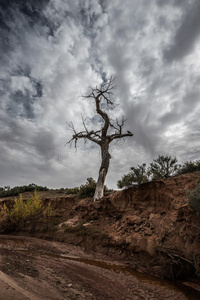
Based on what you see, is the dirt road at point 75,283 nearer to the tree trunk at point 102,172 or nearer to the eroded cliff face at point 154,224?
the eroded cliff face at point 154,224

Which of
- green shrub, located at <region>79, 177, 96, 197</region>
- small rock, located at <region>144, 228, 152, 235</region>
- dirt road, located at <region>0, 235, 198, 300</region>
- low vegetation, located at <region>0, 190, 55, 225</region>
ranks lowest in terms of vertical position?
dirt road, located at <region>0, 235, 198, 300</region>

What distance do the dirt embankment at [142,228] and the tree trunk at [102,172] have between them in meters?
A: 0.94

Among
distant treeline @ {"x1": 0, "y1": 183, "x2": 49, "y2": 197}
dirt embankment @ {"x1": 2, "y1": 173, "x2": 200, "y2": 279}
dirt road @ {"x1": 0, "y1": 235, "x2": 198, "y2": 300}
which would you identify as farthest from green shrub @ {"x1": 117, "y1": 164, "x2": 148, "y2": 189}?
distant treeline @ {"x1": 0, "y1": 183, "x2": 49, "y2": 197}

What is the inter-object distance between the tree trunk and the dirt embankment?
94 cm

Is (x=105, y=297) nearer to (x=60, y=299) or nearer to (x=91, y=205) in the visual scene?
(x=60, y=299)

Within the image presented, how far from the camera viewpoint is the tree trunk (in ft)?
39.7

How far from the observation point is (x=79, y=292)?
3.09 metres

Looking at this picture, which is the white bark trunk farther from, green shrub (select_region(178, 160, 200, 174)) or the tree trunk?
green shrub (select_region(178, 160, 200, 174))

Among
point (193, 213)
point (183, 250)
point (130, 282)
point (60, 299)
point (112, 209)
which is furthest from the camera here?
point (112, 209)

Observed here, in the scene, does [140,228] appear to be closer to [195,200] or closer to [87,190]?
[195,200]

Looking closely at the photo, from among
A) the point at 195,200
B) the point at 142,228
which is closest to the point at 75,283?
the point at 142,228

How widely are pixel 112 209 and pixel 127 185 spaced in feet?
5.89

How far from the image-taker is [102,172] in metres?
13.2

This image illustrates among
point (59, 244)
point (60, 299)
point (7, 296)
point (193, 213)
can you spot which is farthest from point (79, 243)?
point (7, 296)
